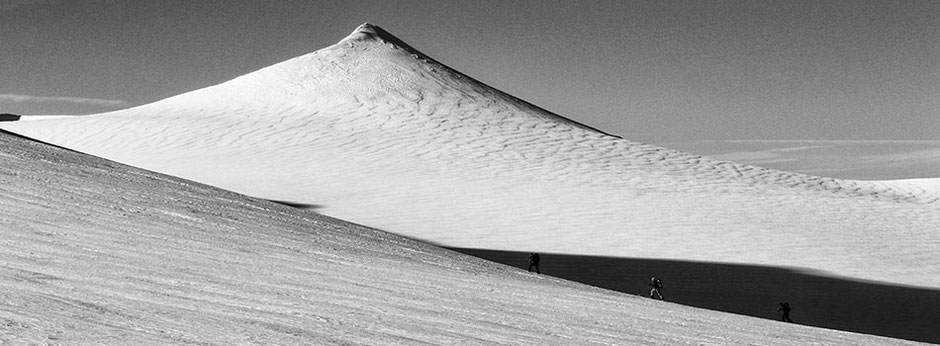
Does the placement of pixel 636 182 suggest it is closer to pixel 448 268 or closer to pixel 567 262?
pixel 567 262

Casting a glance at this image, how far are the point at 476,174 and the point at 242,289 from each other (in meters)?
30.2

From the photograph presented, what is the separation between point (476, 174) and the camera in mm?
35188

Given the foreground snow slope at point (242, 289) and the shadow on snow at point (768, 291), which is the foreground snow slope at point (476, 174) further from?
the foreground snow slope at point (242, 289)

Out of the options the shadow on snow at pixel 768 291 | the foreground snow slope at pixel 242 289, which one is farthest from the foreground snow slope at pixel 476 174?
the foreground snow slope at pixel 242 289

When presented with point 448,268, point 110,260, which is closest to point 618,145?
point 448,268

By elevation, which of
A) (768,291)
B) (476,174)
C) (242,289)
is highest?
(476,174)

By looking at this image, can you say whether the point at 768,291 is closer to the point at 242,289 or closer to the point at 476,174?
the point at 242,289

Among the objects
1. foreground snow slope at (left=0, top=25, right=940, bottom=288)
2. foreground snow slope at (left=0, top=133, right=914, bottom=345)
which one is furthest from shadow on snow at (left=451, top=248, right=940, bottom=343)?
foreground snow slope at (left=0, top=133, right=914, bottom=345)

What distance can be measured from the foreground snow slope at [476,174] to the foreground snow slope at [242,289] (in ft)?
48.3

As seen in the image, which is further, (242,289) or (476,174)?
(476,174)

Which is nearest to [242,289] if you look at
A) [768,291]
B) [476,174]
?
[768,291]

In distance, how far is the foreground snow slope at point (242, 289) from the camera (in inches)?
154

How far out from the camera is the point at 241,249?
6578 millimetres

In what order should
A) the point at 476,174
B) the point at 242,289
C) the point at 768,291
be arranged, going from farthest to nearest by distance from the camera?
the point at 476,174
the point at 768,291
the point at 242,289
